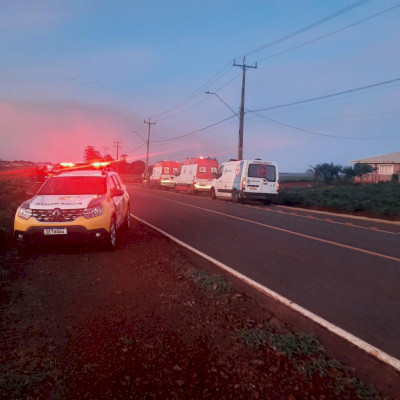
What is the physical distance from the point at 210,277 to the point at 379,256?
4.35 meters

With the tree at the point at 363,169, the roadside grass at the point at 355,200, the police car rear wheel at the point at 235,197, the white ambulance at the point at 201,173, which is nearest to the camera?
the roadside grass at the point at 355,200

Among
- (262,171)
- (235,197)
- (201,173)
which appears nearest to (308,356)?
(262,171)

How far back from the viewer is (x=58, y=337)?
12.3 feet

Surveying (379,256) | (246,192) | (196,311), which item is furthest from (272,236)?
(246,192)

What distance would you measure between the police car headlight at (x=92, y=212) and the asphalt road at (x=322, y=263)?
8.18ft

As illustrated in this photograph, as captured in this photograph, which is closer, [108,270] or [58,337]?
[58,337]

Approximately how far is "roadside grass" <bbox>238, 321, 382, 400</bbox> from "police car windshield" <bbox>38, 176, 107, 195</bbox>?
5.50 metres

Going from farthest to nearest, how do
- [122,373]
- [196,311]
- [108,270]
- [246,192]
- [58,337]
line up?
[246,192]
[108,270]
[196,311]
[58,337]
[122,373]

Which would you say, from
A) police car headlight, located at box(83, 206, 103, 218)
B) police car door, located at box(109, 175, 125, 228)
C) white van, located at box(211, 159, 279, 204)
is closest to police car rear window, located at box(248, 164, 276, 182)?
white van, located at box(211, 159, 279, 204)

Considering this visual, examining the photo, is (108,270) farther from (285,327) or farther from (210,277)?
(285,327)

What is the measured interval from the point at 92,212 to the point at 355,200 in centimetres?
1632

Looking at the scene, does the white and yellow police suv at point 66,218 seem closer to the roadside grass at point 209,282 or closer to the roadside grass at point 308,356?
the roadside grass at point 209,282

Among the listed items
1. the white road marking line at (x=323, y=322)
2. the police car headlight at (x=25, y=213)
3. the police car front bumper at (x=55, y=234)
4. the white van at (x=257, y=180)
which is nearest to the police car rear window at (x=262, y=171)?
the white van at (x=257, y=180)

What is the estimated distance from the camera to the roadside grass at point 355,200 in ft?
58.6
